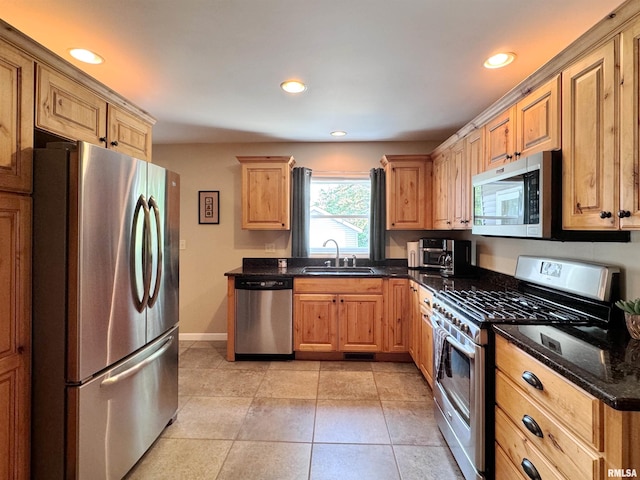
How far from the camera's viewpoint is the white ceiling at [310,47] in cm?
152

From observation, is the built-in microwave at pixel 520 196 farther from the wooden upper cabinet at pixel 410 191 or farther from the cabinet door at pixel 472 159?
the wooden upper cabinet at pixel 410 191

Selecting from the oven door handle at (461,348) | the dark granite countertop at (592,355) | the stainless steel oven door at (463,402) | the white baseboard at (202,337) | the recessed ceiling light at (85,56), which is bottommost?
the white baseboard at (202,337)

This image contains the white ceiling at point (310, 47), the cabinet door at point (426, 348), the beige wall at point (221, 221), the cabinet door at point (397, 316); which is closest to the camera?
the white ceiling at point (310, 47)

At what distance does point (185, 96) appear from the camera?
2525mm

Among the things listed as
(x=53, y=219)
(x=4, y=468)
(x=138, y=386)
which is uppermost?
(x=53, y=219)

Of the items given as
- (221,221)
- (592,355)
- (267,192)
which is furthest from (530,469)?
(221,221)

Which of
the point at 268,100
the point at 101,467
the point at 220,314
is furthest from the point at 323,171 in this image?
the point at 101,467

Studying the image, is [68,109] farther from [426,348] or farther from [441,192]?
[441,192]

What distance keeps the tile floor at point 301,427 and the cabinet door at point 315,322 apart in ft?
0.74

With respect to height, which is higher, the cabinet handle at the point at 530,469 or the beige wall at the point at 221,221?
the beige wall at the point at 221,221

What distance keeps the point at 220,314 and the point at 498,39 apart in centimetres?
376

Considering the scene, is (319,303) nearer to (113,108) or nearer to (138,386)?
(138,386)

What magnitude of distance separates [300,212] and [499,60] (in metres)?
2.37

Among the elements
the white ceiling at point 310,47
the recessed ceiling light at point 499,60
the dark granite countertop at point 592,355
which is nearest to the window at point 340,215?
the white ceiling at point 310,47
